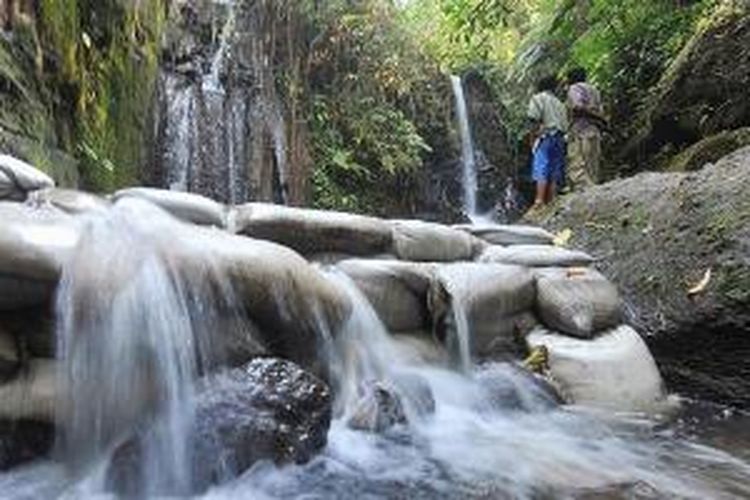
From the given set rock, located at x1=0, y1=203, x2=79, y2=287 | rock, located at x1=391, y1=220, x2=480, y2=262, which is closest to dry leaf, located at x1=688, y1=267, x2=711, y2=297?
rock, located at x1=391, y1=220, x2=480, y2=262

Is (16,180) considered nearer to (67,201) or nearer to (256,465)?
(67,201)

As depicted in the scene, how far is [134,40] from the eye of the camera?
23.1ft

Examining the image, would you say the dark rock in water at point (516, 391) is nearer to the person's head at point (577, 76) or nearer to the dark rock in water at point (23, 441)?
the dark rock in water at point (23, 441)

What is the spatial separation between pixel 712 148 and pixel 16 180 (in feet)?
17.9

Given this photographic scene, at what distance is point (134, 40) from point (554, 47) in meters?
6.90

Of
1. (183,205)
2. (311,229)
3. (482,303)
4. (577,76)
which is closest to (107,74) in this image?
(183,205)

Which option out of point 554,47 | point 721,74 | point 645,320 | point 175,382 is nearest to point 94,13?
point 175,382

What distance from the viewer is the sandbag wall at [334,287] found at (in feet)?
10.7

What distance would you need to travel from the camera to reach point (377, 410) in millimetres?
3779

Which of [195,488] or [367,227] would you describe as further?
[367,227]

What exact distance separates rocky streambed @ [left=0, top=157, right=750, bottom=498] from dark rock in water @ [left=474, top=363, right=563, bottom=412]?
0.01 m

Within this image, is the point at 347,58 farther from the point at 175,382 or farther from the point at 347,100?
the point at 175,382

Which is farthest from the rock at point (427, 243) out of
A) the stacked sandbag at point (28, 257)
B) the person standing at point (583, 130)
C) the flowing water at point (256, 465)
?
the person standing at point (583, 130)

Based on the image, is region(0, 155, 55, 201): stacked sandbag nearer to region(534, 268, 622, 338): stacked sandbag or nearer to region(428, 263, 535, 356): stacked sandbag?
region(428, 263, 535, 356): stacked sandbag
